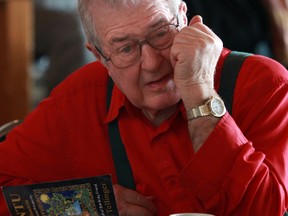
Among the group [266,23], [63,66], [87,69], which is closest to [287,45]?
[266,23]

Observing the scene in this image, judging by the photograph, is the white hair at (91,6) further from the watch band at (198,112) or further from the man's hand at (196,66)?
the watch band at (198,112)

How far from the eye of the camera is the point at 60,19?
4.59 metres

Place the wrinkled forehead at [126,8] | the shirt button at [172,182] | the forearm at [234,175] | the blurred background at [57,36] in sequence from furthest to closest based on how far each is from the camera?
the blurred background at [57,36]
the shirt button at [172,182]
the wrinkled forehead at [126,8]
the forearm at [234,175]

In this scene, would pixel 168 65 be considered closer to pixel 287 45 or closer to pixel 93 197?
pixel 93 197

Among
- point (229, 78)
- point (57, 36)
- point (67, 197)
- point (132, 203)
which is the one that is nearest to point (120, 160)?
point (132, 203)

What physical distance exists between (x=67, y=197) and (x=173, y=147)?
37 cm

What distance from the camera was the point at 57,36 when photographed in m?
4.60

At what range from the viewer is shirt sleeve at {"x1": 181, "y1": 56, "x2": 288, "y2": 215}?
1.71 metres

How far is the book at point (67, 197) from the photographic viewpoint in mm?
1747

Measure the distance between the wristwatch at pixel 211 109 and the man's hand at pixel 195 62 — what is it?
2 centimetres

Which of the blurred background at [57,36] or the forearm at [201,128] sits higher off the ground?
the forearm at [201,128]

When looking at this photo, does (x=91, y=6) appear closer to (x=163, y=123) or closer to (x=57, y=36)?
(x=163, y=123)

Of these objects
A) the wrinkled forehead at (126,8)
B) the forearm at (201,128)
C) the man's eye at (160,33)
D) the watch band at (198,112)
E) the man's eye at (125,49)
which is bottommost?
the forearm at (201,128)

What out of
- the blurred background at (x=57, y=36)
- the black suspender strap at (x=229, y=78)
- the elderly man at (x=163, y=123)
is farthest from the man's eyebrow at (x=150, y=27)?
the blurred background at (x=57, y=36)
